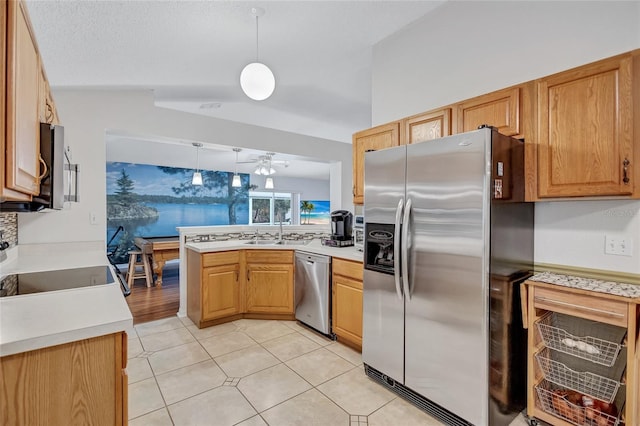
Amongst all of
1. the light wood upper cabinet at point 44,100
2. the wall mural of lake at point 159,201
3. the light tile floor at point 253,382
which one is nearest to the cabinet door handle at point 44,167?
the light wood upper cabinet at point 44,100

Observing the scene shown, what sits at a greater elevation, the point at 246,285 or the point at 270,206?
the point at 270,206

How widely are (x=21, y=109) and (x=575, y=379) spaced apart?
3.07 metres

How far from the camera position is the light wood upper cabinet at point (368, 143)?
2.64m

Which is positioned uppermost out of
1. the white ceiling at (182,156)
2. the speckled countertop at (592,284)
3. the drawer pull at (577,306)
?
the white ceiling at (182,156)

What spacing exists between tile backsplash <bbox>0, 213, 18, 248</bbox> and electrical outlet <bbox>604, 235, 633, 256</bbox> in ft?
13.5

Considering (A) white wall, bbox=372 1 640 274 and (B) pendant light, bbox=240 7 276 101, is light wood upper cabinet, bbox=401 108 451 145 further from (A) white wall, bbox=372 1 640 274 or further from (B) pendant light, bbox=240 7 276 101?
(B) pendant light, bbox=240 7 276 101

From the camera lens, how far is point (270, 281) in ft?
11.5

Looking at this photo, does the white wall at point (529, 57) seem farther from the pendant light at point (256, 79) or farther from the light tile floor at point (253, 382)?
the pendant light at point (256, 79)

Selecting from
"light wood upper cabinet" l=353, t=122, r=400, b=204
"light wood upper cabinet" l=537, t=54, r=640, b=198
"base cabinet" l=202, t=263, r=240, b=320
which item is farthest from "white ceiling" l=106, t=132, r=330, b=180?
"light wood upper cabinet" l=537, t=54, r=640, b=198

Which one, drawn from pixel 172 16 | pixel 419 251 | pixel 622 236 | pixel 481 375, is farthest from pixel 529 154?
pixel 172 16

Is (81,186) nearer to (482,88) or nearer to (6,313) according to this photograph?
(6,313)

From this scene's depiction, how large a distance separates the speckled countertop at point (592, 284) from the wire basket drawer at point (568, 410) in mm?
662

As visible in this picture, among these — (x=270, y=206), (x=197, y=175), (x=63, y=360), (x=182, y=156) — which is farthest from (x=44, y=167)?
(x=270, y=206)

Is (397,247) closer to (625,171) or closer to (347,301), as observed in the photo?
(347,301)
